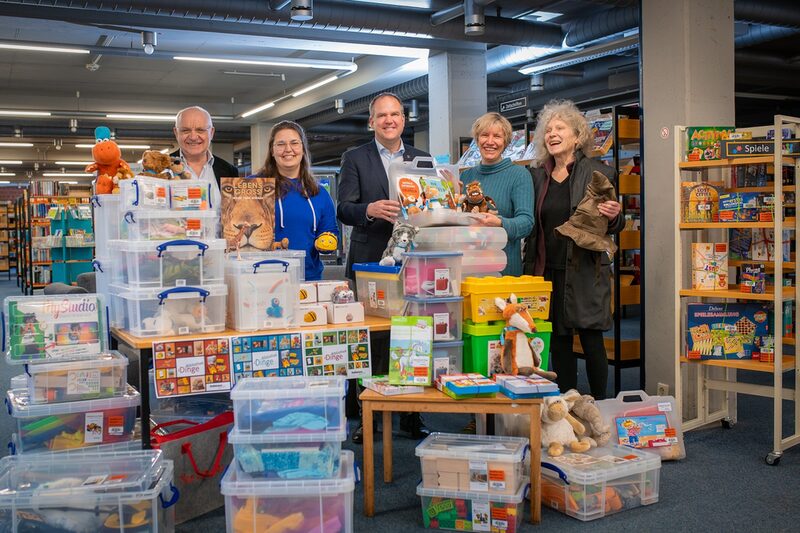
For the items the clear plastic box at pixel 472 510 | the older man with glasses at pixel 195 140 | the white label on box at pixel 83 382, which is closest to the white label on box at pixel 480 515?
the clear plastic box at pixel 472 510

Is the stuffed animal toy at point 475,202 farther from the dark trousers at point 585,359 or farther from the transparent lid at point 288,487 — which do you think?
the transparent lid at point 288,487

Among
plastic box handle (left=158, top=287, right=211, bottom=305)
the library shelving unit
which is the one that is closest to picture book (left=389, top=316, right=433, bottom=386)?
plastic box handle (left=158, top=287, right=211, bottom=305)

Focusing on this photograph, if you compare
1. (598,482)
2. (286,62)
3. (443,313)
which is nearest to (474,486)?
(598,482)

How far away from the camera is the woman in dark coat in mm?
3770

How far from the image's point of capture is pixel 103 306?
114 inches

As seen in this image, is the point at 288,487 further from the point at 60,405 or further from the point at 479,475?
the point at 60,405

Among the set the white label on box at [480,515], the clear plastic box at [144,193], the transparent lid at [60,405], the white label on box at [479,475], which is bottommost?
the white label on box at [480,515]

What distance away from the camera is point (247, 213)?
323cm

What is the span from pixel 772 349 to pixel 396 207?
213 cm

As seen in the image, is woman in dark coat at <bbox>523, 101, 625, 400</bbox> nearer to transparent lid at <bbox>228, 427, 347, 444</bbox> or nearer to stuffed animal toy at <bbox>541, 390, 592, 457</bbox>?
stuffed animal toy at <bbox>541, 390, 592, 457</bbox>

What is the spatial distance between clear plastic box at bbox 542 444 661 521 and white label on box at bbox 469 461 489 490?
38 cm

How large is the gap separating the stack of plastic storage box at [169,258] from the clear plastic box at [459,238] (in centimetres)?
87

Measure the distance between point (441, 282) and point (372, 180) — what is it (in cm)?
97

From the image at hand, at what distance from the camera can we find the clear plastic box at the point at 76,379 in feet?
8.94
